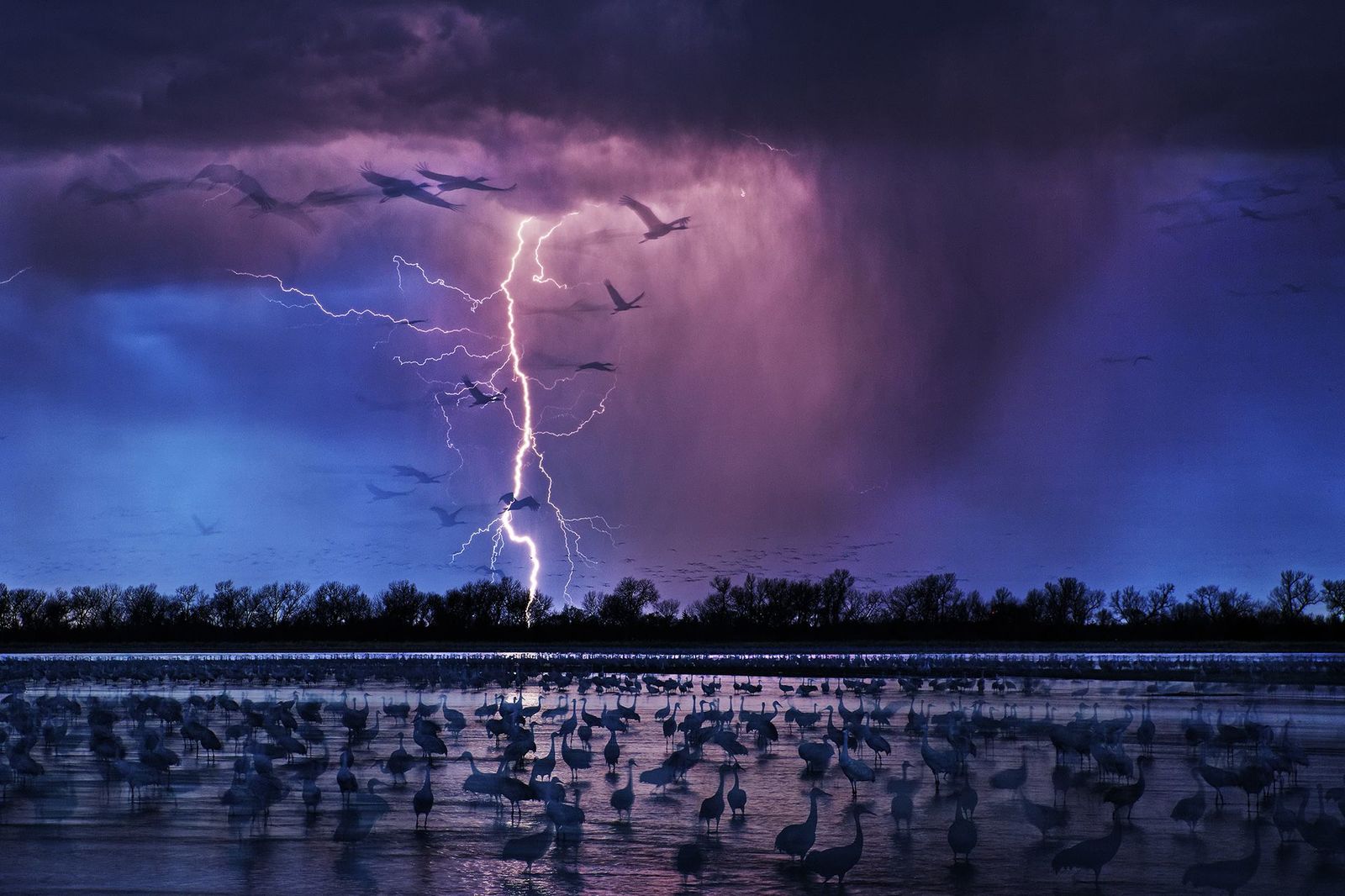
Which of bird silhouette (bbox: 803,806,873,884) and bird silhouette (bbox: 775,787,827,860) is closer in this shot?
bird silhouette (bbox: 803,806,873,884)

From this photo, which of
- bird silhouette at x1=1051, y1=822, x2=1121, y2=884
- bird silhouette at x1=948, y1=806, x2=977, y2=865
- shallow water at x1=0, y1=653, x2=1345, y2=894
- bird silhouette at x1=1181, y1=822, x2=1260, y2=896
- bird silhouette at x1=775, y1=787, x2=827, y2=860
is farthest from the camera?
bird silhouette at x1=948, y1=806, x2=977, y2=865

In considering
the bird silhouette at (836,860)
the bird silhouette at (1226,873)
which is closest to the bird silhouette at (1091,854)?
the bird silhouette at (1226,873)

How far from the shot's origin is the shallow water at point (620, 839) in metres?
11.9

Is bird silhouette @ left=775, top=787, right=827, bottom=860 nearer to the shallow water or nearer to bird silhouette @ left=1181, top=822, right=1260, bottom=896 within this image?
the shallow water

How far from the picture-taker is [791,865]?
12.6 meters

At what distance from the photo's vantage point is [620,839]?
1418 cm

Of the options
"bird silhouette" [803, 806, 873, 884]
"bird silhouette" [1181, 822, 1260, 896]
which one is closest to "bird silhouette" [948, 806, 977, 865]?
"bird silhouette" [803, 806, 873, 884]

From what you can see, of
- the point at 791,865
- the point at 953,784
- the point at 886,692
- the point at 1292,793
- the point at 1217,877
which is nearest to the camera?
the point at 1217,877

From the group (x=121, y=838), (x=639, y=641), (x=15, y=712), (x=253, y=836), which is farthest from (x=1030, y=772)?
(x=639, y=641)

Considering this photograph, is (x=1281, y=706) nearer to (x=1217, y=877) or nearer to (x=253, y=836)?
(x=1217, y=877)

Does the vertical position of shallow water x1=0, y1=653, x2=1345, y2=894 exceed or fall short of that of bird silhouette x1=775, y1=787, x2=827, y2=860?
it falls short

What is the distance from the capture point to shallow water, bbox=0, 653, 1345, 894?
11945mm

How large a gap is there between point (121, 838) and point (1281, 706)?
33.0m

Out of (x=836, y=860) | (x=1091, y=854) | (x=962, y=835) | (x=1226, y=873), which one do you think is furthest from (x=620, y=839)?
(x=1226, y=873)
